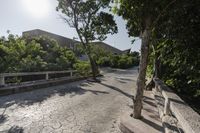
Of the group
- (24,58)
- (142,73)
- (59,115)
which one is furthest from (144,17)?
(24,58)

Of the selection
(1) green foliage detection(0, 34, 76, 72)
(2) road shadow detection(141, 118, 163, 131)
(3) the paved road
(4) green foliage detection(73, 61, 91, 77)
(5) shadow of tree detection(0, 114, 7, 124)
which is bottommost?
(3) the paved road

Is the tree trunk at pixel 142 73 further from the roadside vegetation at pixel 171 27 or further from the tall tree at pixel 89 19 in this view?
the tall tree at pixel 89 19

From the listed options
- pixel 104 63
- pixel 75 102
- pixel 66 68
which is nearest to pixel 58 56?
pixel 66 68

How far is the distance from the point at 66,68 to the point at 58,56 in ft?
4.13

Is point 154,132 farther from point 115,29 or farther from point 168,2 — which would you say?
point 115,29

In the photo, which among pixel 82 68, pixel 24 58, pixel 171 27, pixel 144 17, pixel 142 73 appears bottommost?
pixel 82 68

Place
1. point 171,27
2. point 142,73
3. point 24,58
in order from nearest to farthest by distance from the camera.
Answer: point 142,73
point 171,27
point 24,58

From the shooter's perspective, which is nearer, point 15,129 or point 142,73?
point 15,129

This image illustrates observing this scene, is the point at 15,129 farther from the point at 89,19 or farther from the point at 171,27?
the point at 89,19

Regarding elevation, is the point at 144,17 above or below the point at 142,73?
above

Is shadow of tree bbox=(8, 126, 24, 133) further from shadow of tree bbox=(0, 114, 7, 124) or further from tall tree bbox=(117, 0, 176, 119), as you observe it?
tall tree bbox=(117, 0, 176, 119)

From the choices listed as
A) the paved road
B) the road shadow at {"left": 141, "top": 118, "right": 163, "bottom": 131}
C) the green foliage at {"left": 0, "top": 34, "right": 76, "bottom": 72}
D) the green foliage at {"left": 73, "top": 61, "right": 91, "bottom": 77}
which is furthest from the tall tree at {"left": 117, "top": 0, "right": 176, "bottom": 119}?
the green foliage at {"left": 73, "top": 61, "right": 91, "bottom": 77}

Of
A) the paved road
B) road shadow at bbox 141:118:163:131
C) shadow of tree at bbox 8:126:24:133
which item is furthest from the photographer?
the paved road

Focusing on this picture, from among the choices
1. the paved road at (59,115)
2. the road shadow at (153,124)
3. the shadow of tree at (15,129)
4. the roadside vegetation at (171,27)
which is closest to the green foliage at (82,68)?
the paved road at (59,115)
